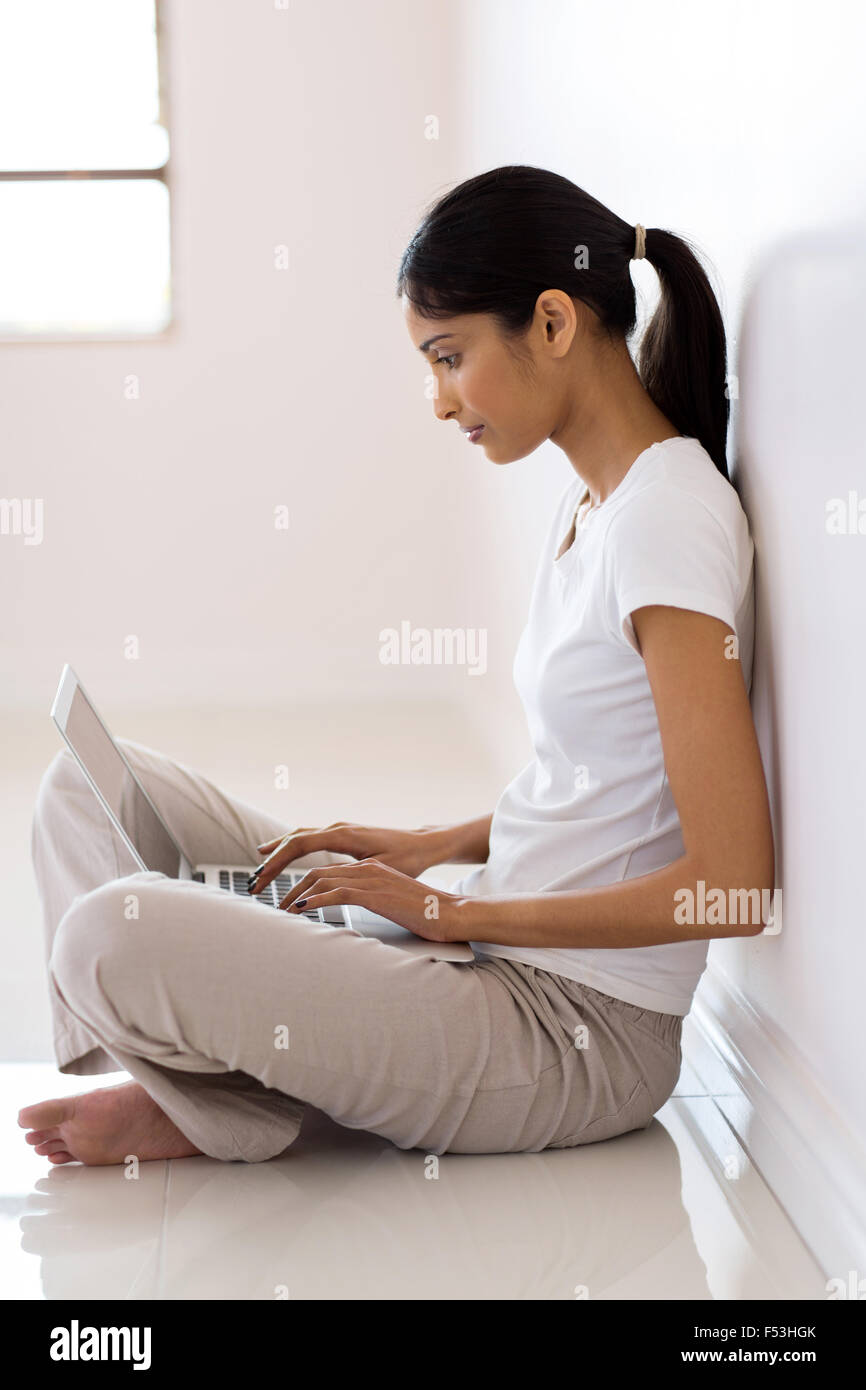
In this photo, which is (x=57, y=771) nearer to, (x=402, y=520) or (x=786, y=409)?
(x=786, y=409)

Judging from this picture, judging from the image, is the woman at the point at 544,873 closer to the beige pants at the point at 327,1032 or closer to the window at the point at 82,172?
the beige pants at the point at 327,1032

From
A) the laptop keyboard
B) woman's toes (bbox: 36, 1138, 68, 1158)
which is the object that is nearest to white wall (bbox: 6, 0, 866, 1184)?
A: the laptop keyboard

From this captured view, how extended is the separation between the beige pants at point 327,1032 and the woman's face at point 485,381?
1.71 feet

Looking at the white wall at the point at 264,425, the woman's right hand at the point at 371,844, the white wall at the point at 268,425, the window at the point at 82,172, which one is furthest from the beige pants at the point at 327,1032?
the window at the point at 82,172

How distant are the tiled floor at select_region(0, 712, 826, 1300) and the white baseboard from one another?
19 millimetres

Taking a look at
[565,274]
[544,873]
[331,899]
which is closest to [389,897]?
[331,899]

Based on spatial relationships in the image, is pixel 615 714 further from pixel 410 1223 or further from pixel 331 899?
pixel 410 1223

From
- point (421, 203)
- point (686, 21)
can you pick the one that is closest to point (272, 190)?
point (421, 203)

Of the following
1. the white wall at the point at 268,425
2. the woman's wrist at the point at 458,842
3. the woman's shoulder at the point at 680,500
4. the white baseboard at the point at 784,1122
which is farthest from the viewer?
the white wall at the point at 268,425

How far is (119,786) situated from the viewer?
58.9 inches

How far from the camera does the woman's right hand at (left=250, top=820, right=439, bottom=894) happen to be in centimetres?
149

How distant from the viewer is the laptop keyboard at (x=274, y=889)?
1468mm

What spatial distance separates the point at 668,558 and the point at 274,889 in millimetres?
668

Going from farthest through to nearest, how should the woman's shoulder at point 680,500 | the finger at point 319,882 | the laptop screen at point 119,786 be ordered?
the laptop screen at point 119,786 < the finger at point 319,882 < the woman's shoulder at point 680,500
